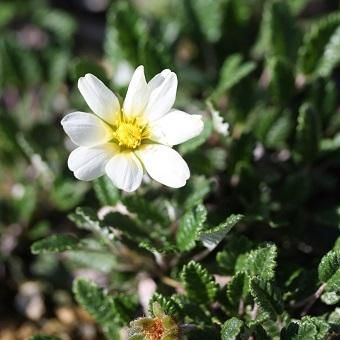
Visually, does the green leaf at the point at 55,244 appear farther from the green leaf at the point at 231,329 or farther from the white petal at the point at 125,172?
the green leaf at the point at 231,329

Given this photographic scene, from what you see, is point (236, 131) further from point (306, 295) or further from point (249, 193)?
point (306, 295)

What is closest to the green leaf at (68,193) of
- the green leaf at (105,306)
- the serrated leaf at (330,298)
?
the green leaf at (105,306)

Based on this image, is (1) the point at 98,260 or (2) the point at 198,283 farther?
(1) the point at 98,260

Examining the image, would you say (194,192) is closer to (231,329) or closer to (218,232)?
(218,232)

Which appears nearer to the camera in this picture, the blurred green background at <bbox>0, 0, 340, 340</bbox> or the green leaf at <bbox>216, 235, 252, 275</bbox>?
the green leaf at <bbox>216, 235, 252, 275</bbox>

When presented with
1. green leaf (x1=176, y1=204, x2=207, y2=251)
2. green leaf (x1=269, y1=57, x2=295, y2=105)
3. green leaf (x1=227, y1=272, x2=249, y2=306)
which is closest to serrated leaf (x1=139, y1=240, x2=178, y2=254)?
green leaf (x1=176, y1=204, x2=207, y2=251)

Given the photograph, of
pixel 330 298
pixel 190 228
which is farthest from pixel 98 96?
pixel 330 298

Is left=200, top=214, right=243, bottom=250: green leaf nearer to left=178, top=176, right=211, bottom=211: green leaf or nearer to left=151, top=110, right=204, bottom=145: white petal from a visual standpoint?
left=178, top=176, right=211, bottom=211: green leaf
